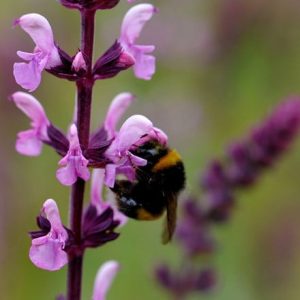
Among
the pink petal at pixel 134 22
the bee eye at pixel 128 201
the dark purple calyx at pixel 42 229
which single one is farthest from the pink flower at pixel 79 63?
the bee eye at pixel 128 201

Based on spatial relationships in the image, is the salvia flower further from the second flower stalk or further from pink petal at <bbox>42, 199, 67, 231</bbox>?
pink petal at <bbox>42, 199, 67, 231</bbox>

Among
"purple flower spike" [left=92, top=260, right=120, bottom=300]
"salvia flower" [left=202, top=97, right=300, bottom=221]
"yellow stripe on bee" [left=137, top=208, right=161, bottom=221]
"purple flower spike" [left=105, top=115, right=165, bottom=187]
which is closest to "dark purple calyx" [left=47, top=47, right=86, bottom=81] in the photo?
"purple flower spike" [left=105, top=115, right=165, bottom=187]

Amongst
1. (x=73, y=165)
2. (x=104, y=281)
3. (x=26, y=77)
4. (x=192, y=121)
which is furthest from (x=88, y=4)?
(x=192, y=121)

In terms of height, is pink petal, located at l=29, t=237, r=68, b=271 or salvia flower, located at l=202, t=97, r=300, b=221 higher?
pink petal, located at l=29, t=237, r=68, b=271

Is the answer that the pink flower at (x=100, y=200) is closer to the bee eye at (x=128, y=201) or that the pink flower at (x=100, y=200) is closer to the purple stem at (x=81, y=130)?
the bee eye at (x=128, y=201)

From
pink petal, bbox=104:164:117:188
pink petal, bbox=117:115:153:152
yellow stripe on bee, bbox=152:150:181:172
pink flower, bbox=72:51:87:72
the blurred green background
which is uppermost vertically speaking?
pink flower, bbox=72:51:87:72
